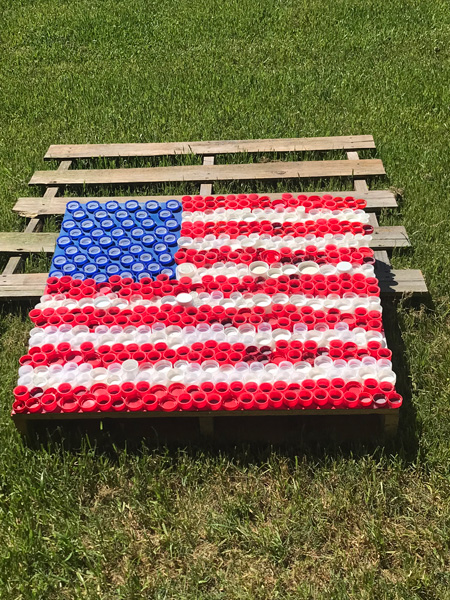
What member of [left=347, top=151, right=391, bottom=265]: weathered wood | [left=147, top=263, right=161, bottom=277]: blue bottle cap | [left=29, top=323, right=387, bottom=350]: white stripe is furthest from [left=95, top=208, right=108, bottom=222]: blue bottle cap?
[left=347, top=151, right=391, bottom=265]: weathered wood

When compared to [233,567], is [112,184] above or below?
above

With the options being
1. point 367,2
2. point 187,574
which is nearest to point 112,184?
point 187,574

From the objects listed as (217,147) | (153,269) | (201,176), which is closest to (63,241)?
(153,269)

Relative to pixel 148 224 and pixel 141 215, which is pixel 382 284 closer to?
pixel 148 224

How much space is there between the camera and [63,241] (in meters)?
4.52

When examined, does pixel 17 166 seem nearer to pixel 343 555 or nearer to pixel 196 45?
pixel 196 45

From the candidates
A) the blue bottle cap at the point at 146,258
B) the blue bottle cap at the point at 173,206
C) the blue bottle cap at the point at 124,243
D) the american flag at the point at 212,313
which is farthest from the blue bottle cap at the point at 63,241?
the blue bottle cap at the point at 173,206

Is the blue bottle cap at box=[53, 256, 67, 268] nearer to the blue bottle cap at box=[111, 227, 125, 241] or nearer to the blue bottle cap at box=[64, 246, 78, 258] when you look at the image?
the blue bottle cap at box=[64, 246, 78, 258]

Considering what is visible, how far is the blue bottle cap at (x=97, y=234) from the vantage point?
454 cm

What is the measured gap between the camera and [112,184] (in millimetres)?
5695

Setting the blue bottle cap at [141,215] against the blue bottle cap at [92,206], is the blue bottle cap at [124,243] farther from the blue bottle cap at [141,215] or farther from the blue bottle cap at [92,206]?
the blue bottle cap at [92,206]

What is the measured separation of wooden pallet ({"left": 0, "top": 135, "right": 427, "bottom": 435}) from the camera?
14.8 feet

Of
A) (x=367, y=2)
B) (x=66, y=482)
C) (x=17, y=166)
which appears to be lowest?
(x=66, y=482)

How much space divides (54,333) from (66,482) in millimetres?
921
